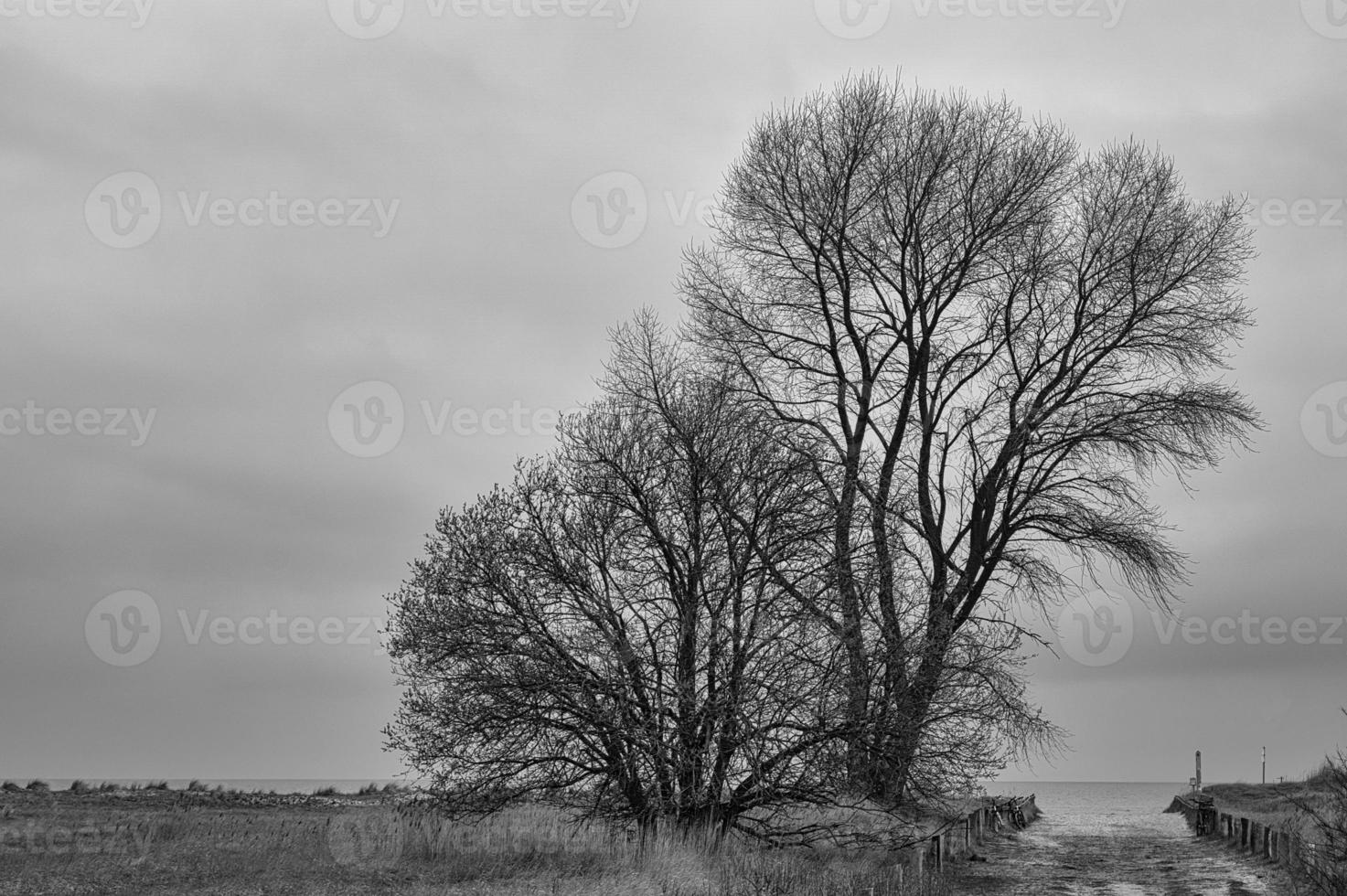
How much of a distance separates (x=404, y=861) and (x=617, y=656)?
460cm

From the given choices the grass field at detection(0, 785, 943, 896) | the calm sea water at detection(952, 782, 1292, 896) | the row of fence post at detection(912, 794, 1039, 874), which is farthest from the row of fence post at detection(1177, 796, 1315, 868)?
the row of fence post at detection(912, 794, 1039, 874)

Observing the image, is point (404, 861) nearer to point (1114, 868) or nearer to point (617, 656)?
point (617, 656)

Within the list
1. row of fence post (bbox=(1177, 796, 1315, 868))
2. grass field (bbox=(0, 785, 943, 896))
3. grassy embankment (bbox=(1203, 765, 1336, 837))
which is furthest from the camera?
grassy embankment (bbox=(1203, 765, 1336, 837))

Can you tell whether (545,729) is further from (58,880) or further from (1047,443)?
(1047,443)

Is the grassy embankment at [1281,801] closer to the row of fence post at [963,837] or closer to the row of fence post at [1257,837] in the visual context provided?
the row of fence post at [1257,837]

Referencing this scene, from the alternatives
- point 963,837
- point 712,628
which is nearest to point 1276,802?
point 963,837

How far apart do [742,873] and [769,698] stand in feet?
9.46

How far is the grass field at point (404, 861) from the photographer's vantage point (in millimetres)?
16609

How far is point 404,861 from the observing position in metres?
19.5

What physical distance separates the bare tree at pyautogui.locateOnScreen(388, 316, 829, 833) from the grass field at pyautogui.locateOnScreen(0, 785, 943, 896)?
3.64 ft

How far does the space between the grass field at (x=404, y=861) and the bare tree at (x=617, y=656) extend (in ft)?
3.64

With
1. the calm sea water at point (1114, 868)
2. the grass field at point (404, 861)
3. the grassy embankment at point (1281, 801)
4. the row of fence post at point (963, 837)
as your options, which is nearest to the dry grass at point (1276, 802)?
the grassy embankment at point (1281, 801)

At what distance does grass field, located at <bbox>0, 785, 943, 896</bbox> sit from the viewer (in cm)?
1661

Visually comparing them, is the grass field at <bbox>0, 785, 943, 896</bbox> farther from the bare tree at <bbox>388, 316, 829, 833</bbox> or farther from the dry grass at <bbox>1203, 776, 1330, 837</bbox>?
the dry grass at <bbox>1203, 776, 1330, 837</bbox>
